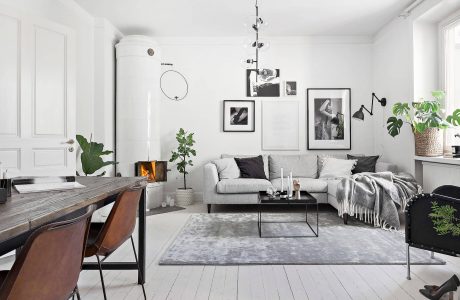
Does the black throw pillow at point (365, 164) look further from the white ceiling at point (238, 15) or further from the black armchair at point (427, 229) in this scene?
the black armchair at point (427, 229)

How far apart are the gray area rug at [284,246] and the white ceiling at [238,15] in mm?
2864

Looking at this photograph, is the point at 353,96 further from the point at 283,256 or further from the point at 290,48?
the point at 283,256

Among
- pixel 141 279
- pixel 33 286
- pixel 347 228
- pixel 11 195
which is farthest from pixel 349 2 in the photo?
pixel 33 286

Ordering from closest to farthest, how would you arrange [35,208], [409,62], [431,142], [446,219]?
[35,208] < [446,219] < [431,142] < [409,62]

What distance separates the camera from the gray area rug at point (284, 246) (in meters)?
2.92

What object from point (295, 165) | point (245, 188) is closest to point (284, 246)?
point (245, 188)

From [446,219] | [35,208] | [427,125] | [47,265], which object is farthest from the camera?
[427,125]

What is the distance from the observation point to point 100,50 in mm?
5012

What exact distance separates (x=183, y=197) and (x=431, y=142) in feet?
11.7

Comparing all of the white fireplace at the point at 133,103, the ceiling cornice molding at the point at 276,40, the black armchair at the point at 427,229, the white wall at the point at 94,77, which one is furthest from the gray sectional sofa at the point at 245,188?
the ceiling cornice molding at the point at 276,40

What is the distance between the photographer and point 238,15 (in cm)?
502

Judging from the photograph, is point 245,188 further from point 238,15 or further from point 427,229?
point 427,229

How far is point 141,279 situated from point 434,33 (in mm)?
4615

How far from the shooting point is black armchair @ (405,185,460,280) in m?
2.33
